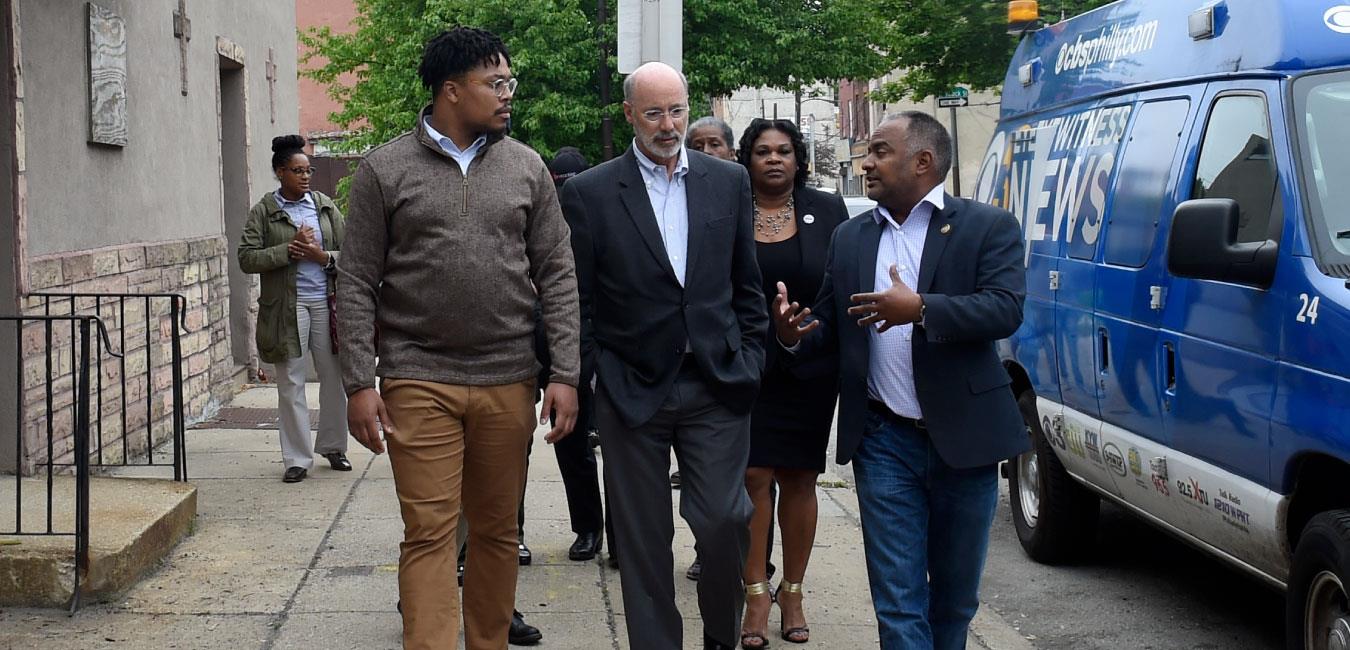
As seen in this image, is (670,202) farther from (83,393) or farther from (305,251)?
(305,251)

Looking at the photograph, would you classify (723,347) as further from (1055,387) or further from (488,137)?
(1055,387)

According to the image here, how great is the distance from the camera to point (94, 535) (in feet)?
20.8

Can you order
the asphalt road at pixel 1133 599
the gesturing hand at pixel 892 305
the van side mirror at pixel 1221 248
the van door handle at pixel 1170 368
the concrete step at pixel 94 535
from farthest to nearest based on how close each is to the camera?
the asphalt road at pixel 1133 599, the concrete step at pixel 94 535, the van door handle at pixel 1170 368, the van side mirror at pixel 1221 248, the gesturing hand at pixel 892 305

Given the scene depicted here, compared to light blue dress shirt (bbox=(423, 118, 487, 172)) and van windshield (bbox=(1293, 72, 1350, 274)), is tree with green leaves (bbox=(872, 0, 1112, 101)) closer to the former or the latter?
van windshield (bbox=(1293, 72, 1350, 274))

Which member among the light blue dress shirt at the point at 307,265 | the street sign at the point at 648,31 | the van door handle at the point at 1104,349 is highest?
the street sign at the point at 648,31

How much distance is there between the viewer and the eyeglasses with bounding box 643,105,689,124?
473 cm

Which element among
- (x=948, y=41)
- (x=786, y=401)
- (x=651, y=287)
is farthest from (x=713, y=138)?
(x=948, y=41)

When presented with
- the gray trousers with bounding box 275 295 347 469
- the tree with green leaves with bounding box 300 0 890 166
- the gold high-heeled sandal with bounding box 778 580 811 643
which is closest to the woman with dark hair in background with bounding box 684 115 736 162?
the gold high-heeled sandal with bounding box 778 580 811 643

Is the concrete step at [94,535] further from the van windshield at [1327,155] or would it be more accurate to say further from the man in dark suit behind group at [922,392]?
the van windshield at [1327,155]

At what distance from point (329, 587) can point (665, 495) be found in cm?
220

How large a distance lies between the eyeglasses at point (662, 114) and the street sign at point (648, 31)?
13.4ft

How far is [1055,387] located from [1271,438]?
7.36 feet

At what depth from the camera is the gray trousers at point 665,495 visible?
4730mm

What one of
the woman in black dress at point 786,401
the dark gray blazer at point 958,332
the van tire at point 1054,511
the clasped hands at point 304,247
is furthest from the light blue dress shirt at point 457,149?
the clasped hands at point 304,247
